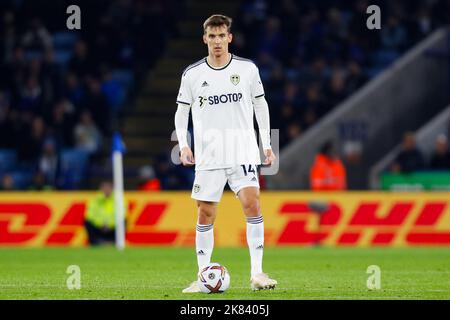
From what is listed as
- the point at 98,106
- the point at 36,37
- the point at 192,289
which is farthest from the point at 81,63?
the point at 192,289

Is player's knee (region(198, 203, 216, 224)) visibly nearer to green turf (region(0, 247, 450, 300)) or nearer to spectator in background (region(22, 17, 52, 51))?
green turf (region(0, 247, 450, 300))

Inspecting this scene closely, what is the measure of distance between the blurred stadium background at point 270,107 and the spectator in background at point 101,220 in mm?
398

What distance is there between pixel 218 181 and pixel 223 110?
66 centimetres

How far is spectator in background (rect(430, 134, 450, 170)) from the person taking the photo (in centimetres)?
2397

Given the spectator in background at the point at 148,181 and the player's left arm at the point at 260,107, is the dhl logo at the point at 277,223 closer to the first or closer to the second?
the spectator in background at the point at 148,181

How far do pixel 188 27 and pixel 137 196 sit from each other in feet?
23.8

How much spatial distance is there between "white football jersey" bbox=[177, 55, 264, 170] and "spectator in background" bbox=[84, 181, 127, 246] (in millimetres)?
10829

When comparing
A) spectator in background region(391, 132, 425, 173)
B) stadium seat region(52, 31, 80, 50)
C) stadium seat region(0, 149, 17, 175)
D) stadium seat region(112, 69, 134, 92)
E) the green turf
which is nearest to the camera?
the green turf

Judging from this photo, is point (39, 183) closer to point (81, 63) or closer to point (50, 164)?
point (50, 164)

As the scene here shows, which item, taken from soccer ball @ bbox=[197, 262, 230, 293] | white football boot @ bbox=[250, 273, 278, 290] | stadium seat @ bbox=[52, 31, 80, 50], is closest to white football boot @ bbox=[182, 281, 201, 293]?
soccer ball @ bbox=[197, 262, 230, 293]

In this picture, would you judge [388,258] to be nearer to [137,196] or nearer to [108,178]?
[137,196]

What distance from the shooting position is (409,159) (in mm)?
23969

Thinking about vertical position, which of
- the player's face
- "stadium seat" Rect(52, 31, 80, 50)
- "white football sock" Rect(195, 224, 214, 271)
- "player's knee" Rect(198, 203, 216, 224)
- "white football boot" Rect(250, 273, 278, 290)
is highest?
the player's face
